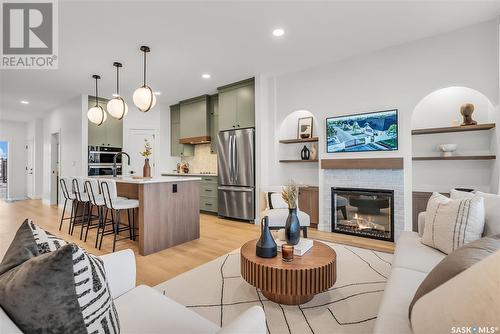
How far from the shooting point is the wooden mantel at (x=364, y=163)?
3.47m

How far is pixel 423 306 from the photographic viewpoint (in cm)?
89

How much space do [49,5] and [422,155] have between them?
16.2 ft

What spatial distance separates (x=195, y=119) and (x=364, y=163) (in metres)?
4.05

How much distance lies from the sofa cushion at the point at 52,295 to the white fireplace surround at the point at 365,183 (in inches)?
149

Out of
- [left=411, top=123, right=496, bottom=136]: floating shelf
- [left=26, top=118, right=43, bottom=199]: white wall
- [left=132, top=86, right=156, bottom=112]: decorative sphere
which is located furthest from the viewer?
[left=26, top=118, right=43, bottom=199]: white wall

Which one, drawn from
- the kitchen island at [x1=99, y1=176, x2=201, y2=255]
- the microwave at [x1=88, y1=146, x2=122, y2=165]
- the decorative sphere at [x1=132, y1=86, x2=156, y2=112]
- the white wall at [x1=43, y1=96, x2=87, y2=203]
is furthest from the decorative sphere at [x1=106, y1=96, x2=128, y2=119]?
the microwave at [x1=88, y1=146, x2=122, y2=165]

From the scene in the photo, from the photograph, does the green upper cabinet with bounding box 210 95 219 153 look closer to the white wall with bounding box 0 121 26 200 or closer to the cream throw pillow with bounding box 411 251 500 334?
the cream throw pillow with bounding box 411 251 500 334

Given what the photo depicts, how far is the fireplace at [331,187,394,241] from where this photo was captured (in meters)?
3.61

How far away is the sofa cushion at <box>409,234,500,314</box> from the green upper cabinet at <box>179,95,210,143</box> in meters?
5.32

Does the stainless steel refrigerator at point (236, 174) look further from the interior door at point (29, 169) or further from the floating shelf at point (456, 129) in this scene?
the interior door at point (29, 169)

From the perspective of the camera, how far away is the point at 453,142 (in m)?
3.36

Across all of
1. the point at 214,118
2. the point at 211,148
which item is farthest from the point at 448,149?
the point at 211,148

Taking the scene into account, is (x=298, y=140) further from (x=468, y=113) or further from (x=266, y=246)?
(x=266, y=246)

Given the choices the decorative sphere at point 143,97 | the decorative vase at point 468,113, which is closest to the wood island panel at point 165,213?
the decorative sphere at point 143,97
